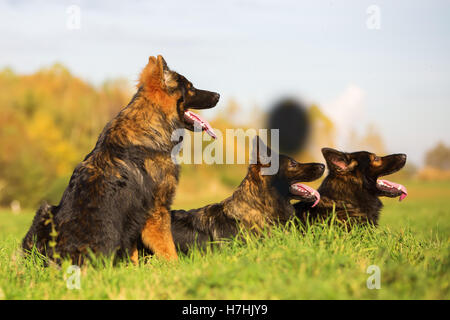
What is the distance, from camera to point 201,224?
596 cm

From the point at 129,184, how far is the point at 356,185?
3367 millimetres

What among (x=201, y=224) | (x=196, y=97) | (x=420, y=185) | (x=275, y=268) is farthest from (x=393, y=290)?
(x=420, y=185)

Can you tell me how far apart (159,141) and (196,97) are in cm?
96

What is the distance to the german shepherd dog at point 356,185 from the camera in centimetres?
643

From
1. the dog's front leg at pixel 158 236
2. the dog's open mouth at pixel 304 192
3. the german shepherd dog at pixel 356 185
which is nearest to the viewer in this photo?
the dog's front leg at pixel 158 236

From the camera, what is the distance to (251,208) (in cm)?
593

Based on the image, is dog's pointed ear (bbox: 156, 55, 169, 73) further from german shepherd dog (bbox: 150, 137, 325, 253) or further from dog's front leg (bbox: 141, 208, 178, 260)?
dog's front leg (bbox: 141, 208, 178, 260)

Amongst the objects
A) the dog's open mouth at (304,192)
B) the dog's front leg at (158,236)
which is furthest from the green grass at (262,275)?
the dog's open mouth at (304,192)

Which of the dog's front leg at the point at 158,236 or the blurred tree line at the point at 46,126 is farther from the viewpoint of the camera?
the blurred tree line at the point at 46,126

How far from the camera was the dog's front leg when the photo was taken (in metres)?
5.34

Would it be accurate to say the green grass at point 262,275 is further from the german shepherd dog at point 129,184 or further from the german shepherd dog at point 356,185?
the german shepherd dog at point 356,185

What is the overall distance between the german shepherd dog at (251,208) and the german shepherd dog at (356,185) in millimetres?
349

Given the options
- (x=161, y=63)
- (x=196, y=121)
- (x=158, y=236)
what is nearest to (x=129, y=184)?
(x=158, y=236)

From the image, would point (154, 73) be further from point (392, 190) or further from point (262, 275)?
point (392, 190)
